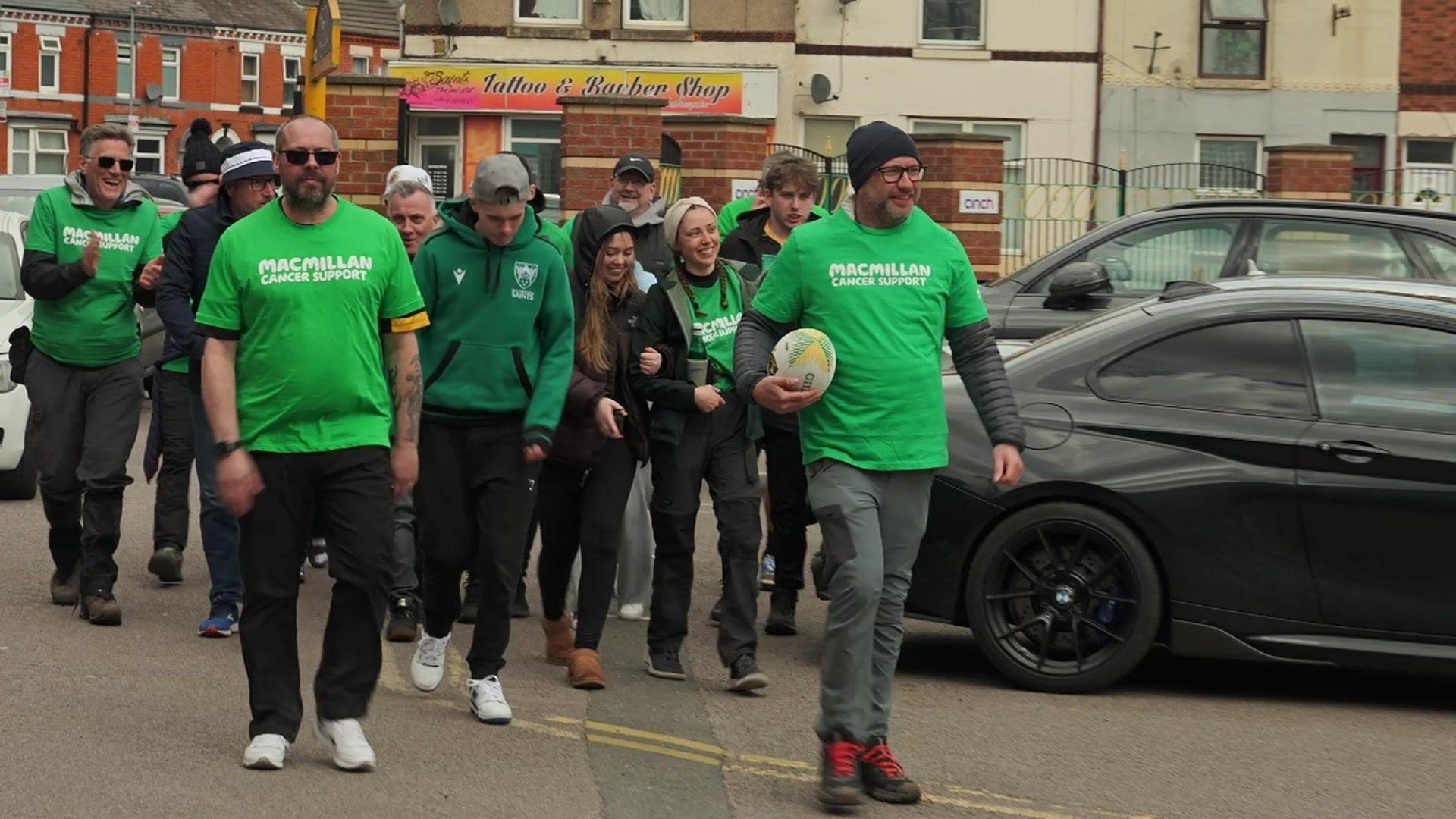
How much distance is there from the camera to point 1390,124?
34.7 m

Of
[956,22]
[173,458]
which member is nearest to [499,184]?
[173,458]

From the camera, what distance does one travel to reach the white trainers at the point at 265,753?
642cm

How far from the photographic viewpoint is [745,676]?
26.2 ft

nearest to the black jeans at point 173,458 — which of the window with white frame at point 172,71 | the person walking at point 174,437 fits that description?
the person walking at point 174,437

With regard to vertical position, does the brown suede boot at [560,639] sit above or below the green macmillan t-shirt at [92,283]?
below

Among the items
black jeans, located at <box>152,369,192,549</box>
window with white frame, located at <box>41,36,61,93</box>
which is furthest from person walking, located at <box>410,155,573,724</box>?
window with white frame, located at <box>41,36,61,93</box>

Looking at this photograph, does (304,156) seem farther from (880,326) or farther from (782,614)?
(782,614)

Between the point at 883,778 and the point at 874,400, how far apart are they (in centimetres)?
111

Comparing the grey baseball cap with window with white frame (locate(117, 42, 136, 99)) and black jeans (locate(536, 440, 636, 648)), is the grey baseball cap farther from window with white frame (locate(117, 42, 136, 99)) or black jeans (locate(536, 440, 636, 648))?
window with white frame (locate(117, 42, 136, 99))

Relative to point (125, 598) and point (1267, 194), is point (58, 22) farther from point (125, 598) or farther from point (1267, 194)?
point (125, 598)

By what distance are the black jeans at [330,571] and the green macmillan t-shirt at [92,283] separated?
116 inches

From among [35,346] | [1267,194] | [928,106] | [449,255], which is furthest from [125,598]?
[928,106]

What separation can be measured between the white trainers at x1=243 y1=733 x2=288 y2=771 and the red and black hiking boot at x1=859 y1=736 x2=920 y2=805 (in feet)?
5.64

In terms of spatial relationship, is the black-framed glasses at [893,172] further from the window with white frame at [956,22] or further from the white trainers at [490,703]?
Result: the window with white frame at [956,22]
